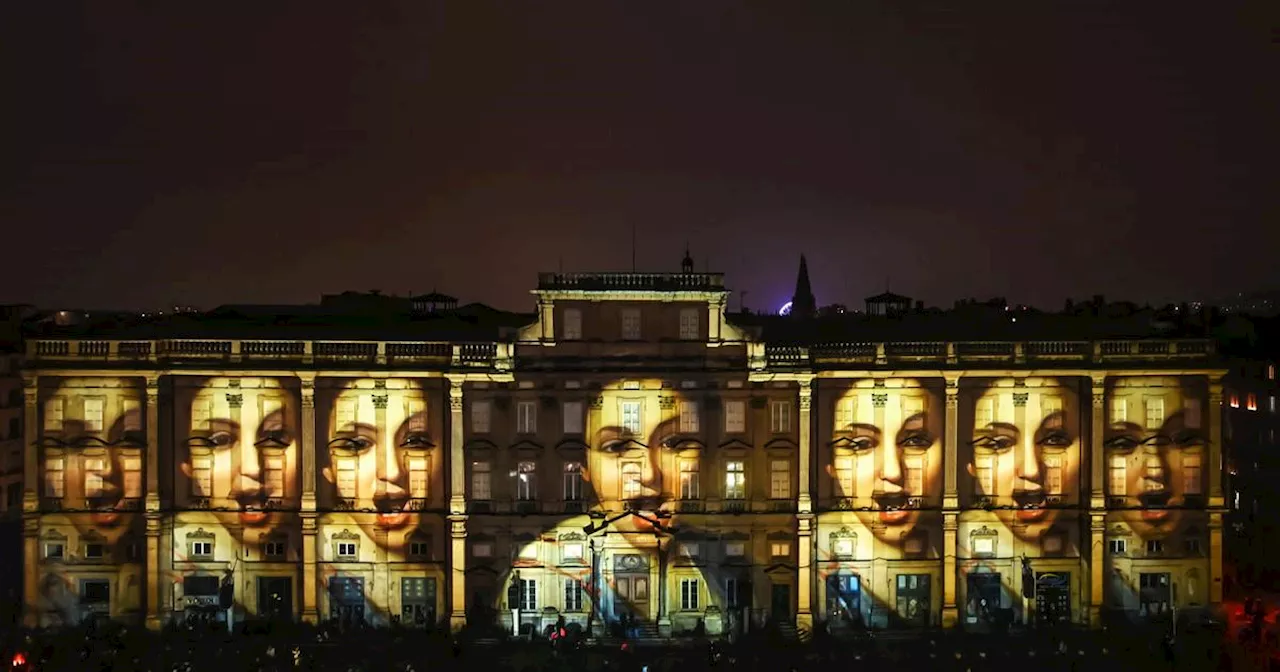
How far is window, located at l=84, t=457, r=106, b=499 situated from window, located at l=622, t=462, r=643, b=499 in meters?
24.8

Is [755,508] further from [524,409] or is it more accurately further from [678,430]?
[524,409]

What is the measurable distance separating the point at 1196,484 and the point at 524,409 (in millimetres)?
32705

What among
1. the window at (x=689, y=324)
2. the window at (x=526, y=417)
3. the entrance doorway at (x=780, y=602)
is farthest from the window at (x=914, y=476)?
the window at (x=526, y=417)

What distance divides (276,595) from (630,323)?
21.4 m

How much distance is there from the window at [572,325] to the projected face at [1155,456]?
25781mm

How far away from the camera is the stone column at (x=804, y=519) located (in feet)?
171

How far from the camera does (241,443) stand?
173 feet

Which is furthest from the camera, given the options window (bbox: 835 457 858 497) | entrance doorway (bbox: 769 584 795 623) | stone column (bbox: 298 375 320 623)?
window (bbox: 835 457 858 497)

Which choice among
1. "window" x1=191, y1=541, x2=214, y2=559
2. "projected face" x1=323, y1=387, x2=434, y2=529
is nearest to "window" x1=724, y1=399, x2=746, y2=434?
"projected face" x1=323, y1=387, x2=434, y2=529

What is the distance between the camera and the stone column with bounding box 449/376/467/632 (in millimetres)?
51750

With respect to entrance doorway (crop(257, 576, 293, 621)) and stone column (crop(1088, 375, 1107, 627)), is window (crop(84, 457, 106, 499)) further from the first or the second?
stone column (crop(1088, 375, 1107, 627))

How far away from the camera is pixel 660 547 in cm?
5234

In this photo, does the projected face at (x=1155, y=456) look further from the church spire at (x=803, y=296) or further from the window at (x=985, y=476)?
the church spire at (x=803, y=296)

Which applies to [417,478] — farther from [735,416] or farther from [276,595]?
[735,416]
